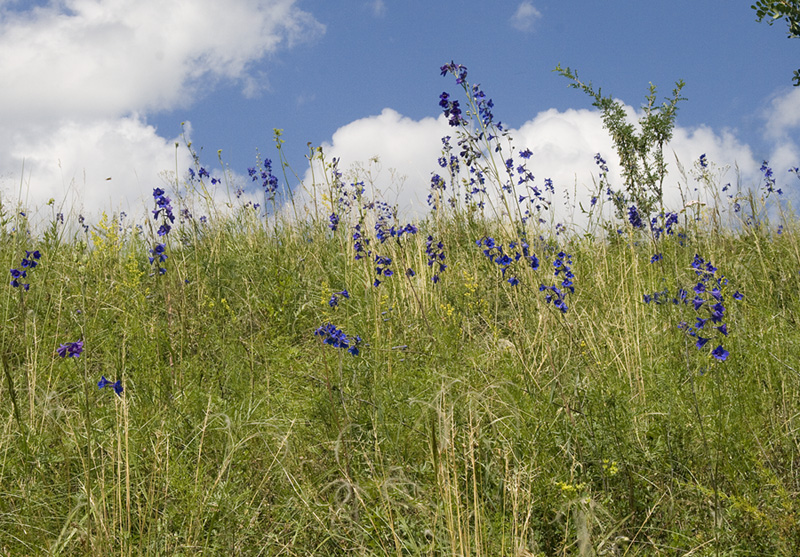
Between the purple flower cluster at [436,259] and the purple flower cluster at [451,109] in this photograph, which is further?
the purple flower cluster at [436,259]

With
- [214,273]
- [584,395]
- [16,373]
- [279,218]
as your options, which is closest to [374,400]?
[584,395]

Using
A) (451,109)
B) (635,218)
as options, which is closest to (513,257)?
(451,109)

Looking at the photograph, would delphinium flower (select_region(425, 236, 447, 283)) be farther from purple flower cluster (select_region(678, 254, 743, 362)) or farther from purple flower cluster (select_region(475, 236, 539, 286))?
purple flower cluster (select_region(678, 254, 743, 362))

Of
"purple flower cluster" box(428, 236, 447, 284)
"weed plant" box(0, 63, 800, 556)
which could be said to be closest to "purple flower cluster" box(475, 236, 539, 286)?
"weed plant" box(0, 63, 800, 556)

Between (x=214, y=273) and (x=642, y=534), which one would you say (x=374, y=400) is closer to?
(x=642, y=534)

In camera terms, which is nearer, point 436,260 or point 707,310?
point 707,310

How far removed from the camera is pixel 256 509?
2.30 m

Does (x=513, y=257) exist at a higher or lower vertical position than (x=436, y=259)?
lower

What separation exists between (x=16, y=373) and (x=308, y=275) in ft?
6.58

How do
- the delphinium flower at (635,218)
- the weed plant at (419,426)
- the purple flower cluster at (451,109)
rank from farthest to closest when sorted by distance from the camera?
the delphinium flower at (635,218), the purple flower cluster at (451,109), the weed plant at (419,426)

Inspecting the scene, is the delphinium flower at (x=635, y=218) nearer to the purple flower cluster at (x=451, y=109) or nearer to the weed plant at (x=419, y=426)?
the weed plant at (x=419, y=426)

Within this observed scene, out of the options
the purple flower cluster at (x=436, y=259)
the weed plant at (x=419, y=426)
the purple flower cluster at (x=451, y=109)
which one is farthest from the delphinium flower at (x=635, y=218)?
the purple flower cluster at (x=451, y=109)

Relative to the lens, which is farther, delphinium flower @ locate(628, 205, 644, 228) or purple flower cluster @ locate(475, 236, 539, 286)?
delphinium flower @ locate(628, 205, 644, 228)

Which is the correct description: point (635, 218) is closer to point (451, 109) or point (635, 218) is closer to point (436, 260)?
point (436, 260)
